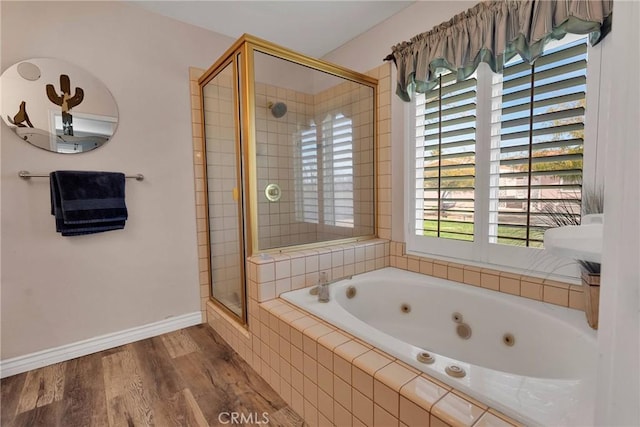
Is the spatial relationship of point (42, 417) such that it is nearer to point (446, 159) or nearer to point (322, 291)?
point (322, 291)

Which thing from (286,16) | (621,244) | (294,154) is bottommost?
(621,244)

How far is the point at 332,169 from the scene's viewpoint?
7.98 feet

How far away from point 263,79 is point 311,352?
5.28ft

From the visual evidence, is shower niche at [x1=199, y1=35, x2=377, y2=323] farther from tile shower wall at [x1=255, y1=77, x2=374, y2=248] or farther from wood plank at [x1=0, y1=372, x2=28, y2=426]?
wood plank at [x1=0, y1=372, x2=28, y2=426]

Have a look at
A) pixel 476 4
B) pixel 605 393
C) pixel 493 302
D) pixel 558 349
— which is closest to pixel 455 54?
pixel 476 4

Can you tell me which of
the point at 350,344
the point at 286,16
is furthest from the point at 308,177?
the point at 350,344

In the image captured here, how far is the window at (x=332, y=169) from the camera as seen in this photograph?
A: 236 cm

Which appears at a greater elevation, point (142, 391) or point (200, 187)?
point (200, 187)

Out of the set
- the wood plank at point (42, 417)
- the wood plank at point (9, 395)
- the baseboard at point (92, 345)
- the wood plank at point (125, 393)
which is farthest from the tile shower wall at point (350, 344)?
the wood plank at point (9, 395)

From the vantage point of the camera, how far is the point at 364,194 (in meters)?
2.43

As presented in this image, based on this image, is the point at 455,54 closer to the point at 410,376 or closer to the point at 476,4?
the point at 476,4

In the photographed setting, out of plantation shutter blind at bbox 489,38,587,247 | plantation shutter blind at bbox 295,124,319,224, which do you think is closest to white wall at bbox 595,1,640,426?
plantation shutter blind at bbox 489,38,587,247

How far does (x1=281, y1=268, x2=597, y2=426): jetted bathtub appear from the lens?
0.86 meters

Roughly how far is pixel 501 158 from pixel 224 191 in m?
1.79
